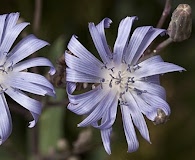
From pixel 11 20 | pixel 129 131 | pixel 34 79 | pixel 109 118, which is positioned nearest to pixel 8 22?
pixel 11 20

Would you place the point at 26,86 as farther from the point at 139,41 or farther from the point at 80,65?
the point at 139,41

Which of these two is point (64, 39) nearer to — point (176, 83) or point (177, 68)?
point (176, 83)

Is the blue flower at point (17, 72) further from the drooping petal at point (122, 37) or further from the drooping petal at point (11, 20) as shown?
the drooping petal at point (122, 37)

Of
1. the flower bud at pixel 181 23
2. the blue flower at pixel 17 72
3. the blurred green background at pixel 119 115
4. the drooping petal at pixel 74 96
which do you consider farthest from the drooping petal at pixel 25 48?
the blurred green background at pixel 119 115

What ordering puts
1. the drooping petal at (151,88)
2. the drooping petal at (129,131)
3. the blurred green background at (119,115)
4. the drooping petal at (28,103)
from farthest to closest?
the blurred green background at (119,115) < the drooping petal at (151,88) < the drooping petal at (129,131) < the drooping petal at (28,103)

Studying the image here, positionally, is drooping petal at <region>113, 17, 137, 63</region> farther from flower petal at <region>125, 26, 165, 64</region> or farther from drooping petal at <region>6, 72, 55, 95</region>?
drooping petal at <region>6, 72, 55, 95</region>

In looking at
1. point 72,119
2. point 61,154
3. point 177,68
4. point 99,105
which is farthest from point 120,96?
point 72,119

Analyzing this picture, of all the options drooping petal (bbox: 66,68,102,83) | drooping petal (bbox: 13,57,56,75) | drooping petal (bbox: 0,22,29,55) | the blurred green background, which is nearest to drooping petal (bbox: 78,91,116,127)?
drooping petal (bbox: 66,68,102,83)
